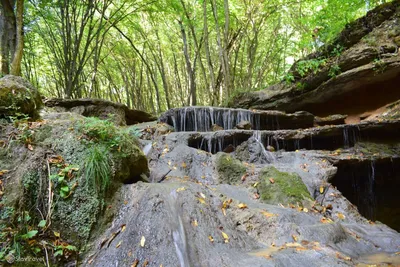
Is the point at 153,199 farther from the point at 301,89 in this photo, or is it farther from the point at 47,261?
the point at 301,89

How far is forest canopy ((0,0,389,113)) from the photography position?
10453 millimetres

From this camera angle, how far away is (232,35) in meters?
15.1

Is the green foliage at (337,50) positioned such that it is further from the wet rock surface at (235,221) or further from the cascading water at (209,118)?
the wet rock surface at (235,221)

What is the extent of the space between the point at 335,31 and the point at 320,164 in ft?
22.3

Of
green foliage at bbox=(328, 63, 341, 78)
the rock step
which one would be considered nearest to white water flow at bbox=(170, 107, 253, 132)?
the rock step

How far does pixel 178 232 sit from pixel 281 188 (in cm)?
242

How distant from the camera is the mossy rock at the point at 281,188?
4.39 metres

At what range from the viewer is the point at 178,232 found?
2844 millimetres

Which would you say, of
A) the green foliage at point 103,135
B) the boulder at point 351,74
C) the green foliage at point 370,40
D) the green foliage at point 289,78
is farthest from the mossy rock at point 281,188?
the green foliage at point 370,40

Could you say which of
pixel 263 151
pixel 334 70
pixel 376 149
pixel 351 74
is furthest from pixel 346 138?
pixel 334 70

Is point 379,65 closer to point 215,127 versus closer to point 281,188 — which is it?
point 215,127

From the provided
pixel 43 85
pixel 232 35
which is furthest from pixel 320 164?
pixel 43 85

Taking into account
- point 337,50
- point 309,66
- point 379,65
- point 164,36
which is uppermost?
point 164,36

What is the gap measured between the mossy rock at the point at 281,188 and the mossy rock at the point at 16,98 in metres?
4.09
